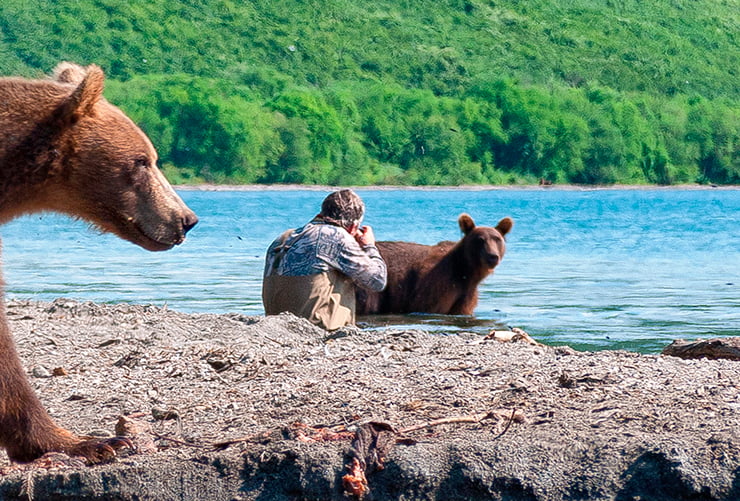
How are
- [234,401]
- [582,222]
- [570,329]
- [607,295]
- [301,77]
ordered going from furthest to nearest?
[301,77]
[582,222]
[607,295]
[570,329]
[234,401]

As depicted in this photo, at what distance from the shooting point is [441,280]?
10750mm

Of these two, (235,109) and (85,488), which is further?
(235,109)

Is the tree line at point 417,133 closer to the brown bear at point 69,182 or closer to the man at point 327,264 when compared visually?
the man at point 327,264

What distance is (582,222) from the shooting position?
3419 centimetres

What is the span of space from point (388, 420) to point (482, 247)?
21.9 feet

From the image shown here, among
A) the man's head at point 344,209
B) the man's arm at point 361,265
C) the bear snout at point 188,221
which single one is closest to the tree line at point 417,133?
the man's head at point 344,209

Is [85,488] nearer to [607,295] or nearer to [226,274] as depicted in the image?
[607,295]

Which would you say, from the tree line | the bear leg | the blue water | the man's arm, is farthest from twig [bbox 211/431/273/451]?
the tree line

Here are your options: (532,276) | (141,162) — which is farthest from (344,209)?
(532,276)

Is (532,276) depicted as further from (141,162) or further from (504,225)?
(141,162)

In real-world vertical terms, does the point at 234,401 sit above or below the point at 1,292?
below

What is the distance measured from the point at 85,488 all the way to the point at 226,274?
1174cm

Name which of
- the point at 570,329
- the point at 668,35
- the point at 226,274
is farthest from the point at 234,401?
the point at 668,35

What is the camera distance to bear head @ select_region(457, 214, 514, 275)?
34.7 ft
